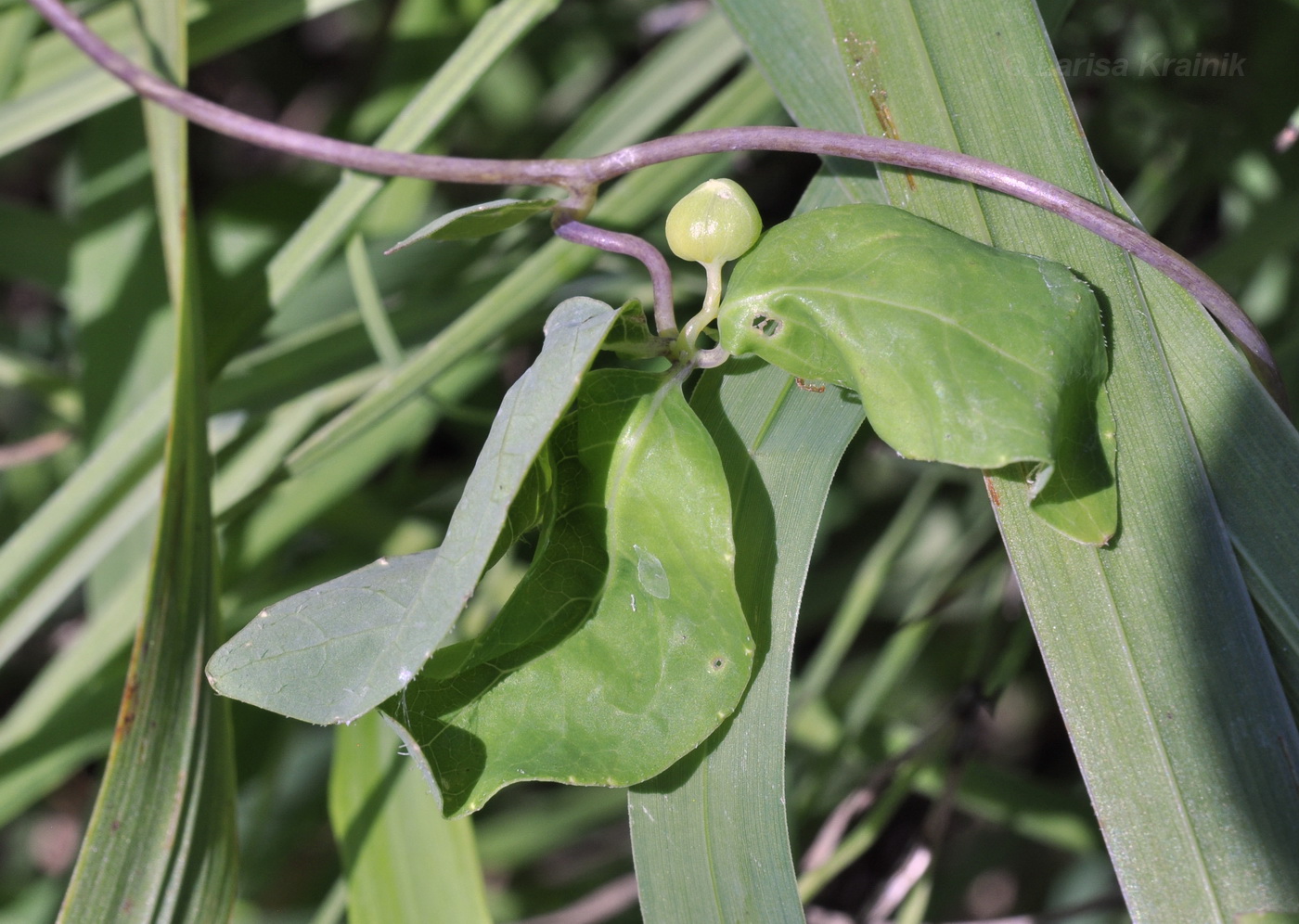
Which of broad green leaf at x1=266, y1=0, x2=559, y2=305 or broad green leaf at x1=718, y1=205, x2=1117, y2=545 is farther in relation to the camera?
broad green leaf at x1=266, y1=0, x2=559, y2=305

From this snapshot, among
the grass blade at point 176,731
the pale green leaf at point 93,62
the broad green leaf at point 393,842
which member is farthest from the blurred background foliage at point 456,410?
the broad green leaf at point 393,842

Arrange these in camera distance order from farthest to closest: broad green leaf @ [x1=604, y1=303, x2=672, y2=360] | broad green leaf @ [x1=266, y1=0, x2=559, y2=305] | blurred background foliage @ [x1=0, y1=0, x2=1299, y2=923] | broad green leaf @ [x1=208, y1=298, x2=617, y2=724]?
blurred background foliage @ [x1=0, y1=0, x2=1299, y2=923], broad green leaf @ [x1=266, y1=0, x2=559, y2=305], broad green leaf @ [x1=604, y1=303, x2=672, y2=360], broad green leaf @ [x1=208, y1=298, x2=617, y2=724]

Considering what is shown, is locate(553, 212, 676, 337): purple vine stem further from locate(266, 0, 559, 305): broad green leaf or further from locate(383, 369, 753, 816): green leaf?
locate(266, 0, 559, 305): broad green leaf

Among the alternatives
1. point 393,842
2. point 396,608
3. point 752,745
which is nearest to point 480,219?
point 396,608

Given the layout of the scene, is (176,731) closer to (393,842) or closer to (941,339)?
(393,842)

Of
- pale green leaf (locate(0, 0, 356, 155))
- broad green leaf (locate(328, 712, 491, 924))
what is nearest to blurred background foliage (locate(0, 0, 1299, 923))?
pale green leaf (locate(0, 0, 356, 155))

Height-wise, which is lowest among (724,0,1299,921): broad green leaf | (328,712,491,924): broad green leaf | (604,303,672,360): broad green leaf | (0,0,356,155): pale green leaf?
(328,712,491,924): broad green leaf
